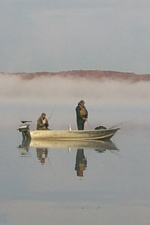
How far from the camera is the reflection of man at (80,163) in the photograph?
73.7ft

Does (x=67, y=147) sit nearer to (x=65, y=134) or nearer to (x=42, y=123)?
(x=65, y=134)

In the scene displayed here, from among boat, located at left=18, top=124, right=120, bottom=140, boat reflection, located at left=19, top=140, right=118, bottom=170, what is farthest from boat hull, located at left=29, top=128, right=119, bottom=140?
boat reflection, located at left=19, top=140, right=118, bottom=170

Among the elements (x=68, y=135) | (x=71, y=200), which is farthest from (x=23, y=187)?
(x=68, y=135)

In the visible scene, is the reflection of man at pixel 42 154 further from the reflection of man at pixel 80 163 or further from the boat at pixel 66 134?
the boat at pixel 66 134

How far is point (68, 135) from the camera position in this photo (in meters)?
32.0

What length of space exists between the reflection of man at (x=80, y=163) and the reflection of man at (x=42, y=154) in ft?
2.86

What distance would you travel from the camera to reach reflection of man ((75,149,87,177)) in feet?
73.7

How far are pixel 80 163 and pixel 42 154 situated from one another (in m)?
3.04

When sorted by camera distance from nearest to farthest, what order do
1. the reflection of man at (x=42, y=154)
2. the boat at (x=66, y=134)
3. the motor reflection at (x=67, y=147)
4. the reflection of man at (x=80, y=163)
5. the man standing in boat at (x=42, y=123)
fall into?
the reflection of man at (x=80, y=163) < the reflection of man at (x=42, y=154) < the motor reflection at (x=67, y=147) < the boat at (x=66, y=134) < the man standing in boat at (x=42, y=123)

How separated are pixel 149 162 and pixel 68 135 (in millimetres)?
7537

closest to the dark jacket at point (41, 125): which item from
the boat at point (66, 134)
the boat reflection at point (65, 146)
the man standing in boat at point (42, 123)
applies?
the man standing in boat at point (42, 123)

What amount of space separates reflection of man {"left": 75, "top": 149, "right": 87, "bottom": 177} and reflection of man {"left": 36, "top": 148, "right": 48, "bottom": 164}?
87 centimetres

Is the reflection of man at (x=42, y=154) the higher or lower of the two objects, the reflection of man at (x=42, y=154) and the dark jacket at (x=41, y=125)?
the lower

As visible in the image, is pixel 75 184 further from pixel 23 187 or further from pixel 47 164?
pixel 47 164
